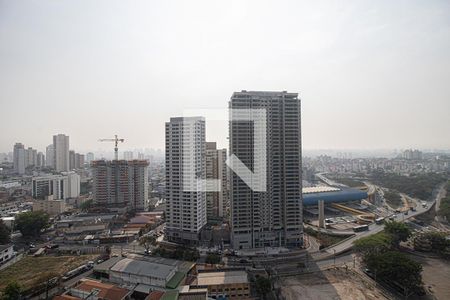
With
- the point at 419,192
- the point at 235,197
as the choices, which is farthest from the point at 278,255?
the point at 419,192

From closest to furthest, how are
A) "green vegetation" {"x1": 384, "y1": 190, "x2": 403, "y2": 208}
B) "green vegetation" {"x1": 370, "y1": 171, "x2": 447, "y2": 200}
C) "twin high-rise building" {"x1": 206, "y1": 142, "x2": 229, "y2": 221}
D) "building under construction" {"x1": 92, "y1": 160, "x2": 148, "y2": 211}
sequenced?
"twin high-rise building" {"x1": 206, "y1": 142, "x2": 229, "y2": 221}, "building under construction" {"x1": 92, "y1": 160, "x2": 148, "y2": 211}, "green vegetation" {"x1": 384, "y1": 190, "x2": 403, "y2": 208}, "green vegetation" {"x1": 370, "y1": 171, "x2": 447, "y2": 200}

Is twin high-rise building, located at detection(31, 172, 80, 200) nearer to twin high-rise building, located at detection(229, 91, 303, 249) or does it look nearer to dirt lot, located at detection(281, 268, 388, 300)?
twin high-rise building, located at detection(229, 91, 303, 249)

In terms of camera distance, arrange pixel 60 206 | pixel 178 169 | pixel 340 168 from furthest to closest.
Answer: pixel 340 168 → pixel 60 206 → pixel 178 169

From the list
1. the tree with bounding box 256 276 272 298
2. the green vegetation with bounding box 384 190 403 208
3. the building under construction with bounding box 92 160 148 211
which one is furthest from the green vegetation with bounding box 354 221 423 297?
the building under construction with bounding box 92 160 148 211

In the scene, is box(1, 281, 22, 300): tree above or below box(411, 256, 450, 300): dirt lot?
above

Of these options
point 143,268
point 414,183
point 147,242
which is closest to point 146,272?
point 143,268

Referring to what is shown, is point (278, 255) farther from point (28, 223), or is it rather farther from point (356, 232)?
point (28, 223)

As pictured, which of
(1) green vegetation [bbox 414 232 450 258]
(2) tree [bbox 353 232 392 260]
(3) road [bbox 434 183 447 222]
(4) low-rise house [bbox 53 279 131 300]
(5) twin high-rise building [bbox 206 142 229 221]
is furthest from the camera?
(3) road [bbox 434 183 447 222]
